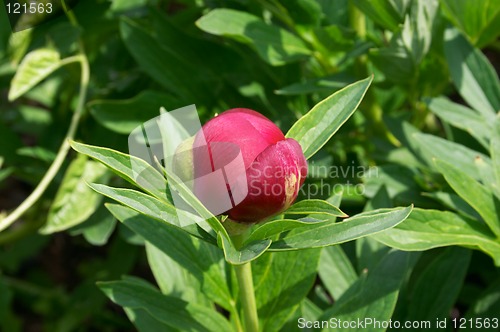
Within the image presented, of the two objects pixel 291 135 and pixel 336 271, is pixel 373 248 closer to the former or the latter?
pixel 336 271

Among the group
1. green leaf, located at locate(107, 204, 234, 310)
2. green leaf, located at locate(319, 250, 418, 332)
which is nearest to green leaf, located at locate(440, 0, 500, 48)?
green leaf, located at locate(319, 250, 418, 332)

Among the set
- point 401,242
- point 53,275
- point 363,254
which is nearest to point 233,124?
point 401,242

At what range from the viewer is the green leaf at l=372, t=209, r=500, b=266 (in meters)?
1.03

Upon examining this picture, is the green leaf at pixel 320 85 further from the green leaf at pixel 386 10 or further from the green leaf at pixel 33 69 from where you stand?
the green leaf at pixel 33 69

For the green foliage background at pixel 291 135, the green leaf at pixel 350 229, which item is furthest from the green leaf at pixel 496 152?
the green leaf at pixel 350 229

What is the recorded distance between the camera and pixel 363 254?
124 centimetres

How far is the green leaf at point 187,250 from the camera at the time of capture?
1022 millimetres

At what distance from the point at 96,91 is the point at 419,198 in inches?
30.6

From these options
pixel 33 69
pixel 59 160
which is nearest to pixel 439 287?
pixel 59 160

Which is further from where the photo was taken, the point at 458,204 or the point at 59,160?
the point at 59,160

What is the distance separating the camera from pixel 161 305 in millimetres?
1017

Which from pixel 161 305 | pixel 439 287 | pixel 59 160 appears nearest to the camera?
pixel 161 305

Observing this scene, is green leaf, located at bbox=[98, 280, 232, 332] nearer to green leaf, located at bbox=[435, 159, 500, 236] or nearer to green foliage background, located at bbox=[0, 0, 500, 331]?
green foliage background, located at bbox=[0, 0, 500, 331]

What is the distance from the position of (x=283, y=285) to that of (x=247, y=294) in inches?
6.0
